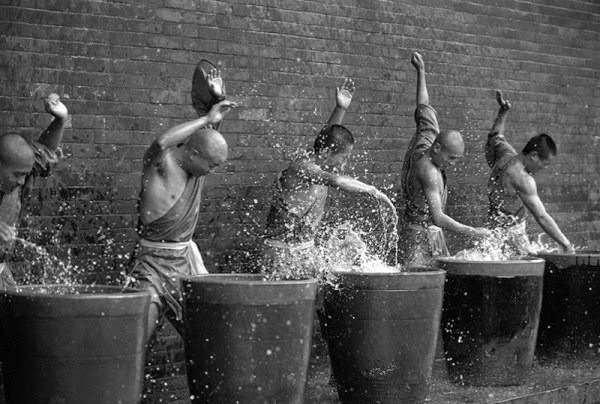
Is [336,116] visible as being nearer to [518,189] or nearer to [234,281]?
[518,189]

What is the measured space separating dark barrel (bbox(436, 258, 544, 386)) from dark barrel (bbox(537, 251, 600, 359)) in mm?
919

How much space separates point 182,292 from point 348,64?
12.1 feet

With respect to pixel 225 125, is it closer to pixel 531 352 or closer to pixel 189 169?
pixel 189 169

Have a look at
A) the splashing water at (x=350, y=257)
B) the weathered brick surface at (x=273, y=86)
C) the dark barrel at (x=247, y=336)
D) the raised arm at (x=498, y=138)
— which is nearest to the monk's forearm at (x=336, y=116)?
the weathered brick surface at (x=273, y=86)

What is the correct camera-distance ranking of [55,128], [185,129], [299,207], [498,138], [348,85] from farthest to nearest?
[498,138]
[348,85]
[299,207]
[185,129]
[55,128]

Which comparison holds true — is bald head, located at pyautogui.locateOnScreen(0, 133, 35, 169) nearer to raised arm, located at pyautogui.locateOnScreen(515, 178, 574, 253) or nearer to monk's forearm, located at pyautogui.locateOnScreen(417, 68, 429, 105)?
monk's forearm, located at pyautogui.locateOnScreen(417, 68, 429, 105)

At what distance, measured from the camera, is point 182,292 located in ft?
24.2

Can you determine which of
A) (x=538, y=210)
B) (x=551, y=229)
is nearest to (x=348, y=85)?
(x=538, y=210)

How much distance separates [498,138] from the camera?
36.7 ft

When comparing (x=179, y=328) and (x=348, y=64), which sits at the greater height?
(x=348, y=64)

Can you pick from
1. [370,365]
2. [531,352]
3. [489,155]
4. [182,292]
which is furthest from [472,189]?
[182,292]

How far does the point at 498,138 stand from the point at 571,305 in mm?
1822

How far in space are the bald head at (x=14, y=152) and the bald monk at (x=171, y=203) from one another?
81 cm

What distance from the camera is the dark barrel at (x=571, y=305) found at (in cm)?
995
